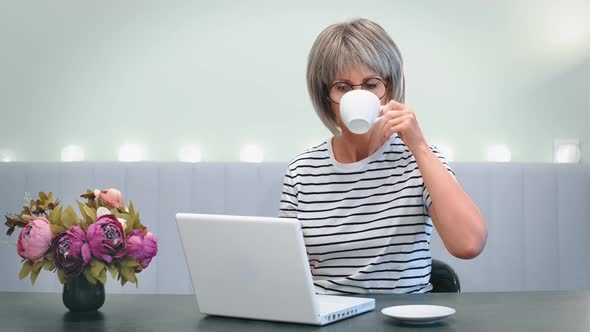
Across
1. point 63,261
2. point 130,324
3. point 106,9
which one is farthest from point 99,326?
point 106,9

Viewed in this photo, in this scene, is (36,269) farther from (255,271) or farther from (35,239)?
(255,271)

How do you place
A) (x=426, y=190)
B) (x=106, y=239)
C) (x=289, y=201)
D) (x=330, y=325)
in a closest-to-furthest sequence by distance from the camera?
(x=330, y=325), (x=106, y=239), (x=426, y=190), (x=289, y=201)

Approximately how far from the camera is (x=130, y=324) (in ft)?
4.26

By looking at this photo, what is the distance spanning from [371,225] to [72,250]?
698 millimetres

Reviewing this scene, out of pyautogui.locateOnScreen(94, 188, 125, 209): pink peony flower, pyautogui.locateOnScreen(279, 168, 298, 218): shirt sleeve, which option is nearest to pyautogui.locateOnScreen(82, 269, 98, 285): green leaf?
pyautogui.locateOnScreen(94, 188, 125, 209): pink peony flower

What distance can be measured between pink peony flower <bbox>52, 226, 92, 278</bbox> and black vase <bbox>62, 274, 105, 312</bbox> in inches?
2.0

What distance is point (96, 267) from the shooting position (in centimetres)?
138

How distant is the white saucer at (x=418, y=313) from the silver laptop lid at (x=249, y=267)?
13 cm

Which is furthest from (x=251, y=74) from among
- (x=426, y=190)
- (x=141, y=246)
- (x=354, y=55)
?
(x=141, y=246)

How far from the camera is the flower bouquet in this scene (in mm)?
1368

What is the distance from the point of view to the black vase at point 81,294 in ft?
4.66

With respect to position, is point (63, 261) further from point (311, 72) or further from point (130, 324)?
point (311, 72)

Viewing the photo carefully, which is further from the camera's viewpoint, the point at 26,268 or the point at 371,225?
the point at 371,225

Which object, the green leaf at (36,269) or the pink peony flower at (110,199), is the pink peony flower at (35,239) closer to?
the green leaf at (36,269)
